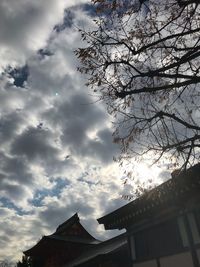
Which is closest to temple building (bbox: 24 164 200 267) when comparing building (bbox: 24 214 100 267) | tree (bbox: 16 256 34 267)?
building (bbox: 24 214 100 267)

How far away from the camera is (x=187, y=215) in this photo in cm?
886

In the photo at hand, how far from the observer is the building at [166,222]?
820 cm

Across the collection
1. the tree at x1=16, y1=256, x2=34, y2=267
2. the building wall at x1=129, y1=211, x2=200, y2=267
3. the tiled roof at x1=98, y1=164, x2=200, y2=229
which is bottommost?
the building wall at x1=129, y1=211, x2=200, y2=267

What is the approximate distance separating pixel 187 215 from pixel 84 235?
2290 centimetres

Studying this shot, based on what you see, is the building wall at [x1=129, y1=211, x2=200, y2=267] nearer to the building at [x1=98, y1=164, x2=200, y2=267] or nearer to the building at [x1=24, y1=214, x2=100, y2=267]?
the building at [x1=98, y1=164, x2=200, y2=267]

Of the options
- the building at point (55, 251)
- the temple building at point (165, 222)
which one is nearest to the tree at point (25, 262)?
Result: the building at point (55, 251)

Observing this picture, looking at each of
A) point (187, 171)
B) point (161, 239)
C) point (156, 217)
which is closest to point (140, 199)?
point (156, 217)

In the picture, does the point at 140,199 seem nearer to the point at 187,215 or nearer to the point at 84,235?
the point at 187,215

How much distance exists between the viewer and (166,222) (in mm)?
9570

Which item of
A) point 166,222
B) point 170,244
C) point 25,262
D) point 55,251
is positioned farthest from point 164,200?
point 25,262

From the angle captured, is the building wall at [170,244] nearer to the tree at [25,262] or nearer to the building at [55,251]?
the building at [55,251]

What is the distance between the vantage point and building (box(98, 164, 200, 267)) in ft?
26.9

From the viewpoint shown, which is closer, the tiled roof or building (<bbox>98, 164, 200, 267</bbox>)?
the tiled roof

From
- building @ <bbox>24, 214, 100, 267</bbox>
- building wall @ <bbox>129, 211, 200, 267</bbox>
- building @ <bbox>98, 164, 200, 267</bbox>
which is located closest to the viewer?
building @ <bbox>98, 164, 200, 267</bbox>
